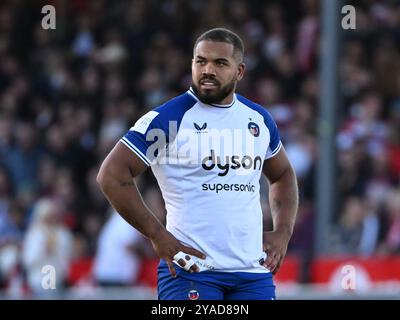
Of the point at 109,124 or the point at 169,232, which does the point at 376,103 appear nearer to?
the point at 109,124

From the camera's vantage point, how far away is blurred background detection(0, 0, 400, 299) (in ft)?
48.1

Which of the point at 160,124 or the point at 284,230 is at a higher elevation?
the point at 160,124

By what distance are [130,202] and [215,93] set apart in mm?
785

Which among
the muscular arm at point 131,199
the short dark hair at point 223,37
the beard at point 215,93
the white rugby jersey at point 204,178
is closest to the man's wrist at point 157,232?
the muscular arm at point 131,199

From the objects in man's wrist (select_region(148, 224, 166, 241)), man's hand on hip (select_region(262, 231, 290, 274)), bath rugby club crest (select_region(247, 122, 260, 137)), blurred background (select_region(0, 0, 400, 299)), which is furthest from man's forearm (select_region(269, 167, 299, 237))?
blurred background (select_region(0, 0, 400, 299))

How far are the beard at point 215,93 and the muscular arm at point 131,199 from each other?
20.8 inches

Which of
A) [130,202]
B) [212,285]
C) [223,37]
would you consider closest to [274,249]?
[212,285]

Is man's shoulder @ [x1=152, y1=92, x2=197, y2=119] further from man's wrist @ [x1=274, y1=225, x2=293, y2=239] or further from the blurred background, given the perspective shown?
the blurred background

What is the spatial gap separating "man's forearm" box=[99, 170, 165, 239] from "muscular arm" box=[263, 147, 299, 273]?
83 centimetres

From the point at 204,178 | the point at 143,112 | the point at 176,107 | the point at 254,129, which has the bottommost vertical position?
the point at 204,178

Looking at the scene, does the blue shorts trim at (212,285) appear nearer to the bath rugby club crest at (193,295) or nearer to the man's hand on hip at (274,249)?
the bath rugby club crest at (193,295)

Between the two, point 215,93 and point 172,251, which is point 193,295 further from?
point 215,93

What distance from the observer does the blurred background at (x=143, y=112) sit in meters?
14.6

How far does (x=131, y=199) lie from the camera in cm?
712
